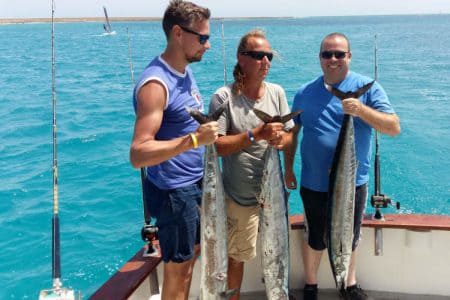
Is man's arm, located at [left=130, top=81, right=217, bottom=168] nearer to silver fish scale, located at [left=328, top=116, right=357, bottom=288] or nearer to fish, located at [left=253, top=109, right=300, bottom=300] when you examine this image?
fish, located at [left=253, top=109, right=300, bottom=300]

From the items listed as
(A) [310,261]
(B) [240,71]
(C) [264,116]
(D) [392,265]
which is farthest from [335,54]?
(D) [392,265]

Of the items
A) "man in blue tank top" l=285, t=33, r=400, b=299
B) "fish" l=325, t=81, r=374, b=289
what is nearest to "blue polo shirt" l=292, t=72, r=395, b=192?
"man in blue tank top" l=285, t=33, r=400, b=299

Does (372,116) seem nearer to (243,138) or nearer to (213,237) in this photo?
(243,138)

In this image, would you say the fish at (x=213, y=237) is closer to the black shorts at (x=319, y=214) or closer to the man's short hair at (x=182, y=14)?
the man's short hair at (x=182, y=14)

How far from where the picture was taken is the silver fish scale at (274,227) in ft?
8.04

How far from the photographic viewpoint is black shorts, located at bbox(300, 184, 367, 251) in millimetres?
2811

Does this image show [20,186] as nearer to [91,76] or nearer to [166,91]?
[166,91]

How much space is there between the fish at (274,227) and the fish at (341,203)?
0.30 m

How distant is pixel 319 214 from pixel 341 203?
306mm

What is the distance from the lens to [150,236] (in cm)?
296

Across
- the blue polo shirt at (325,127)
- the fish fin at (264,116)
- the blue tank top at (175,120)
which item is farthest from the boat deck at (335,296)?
the fish fin at (264,116)

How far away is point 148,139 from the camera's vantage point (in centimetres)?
206

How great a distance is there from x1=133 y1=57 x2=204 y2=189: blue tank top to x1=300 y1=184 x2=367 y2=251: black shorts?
2.65ft

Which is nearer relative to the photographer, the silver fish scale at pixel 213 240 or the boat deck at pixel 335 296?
the silver fish scale at pixel 213 240
